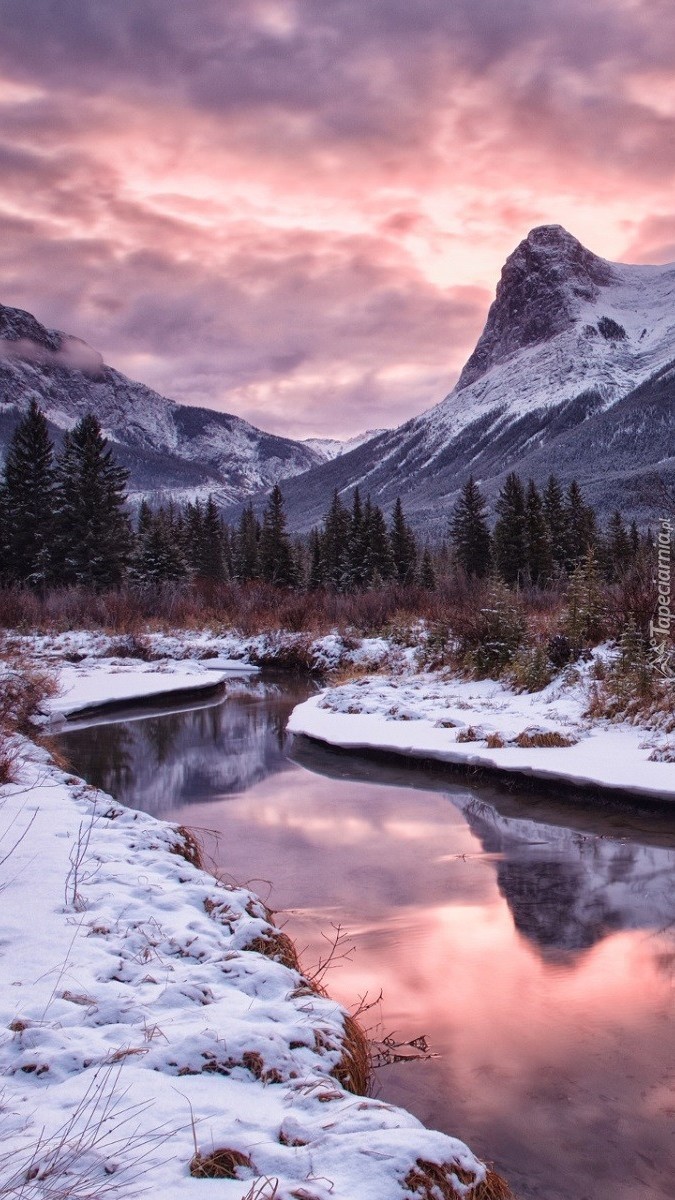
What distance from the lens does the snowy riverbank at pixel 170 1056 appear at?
7.77 ft

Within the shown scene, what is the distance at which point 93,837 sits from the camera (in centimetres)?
600

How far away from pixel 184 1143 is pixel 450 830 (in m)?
6.16

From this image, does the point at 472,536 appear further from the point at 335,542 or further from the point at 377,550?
the point at 335,542

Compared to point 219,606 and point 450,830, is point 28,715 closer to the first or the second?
point 450,830

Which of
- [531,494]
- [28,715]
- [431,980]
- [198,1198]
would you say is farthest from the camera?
[531,494]

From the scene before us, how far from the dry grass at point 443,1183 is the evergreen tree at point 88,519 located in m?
33.5

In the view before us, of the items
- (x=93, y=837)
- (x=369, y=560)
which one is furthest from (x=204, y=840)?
(x=369, y=560)

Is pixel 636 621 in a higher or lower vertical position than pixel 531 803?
higher

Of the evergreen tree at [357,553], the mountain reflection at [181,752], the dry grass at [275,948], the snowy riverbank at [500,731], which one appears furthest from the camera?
the evergreen tree at [357,553]

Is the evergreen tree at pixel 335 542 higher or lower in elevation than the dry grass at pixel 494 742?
higher

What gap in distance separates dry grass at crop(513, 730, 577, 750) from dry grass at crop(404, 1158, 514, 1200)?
8013 mm

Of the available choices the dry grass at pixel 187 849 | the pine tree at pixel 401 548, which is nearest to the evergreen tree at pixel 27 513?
the pine tree at pixel 401 548

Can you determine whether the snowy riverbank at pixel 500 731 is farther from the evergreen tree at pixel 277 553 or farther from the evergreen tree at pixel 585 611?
the evergreen tree at pixel 277 553

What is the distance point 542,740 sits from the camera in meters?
10.4
